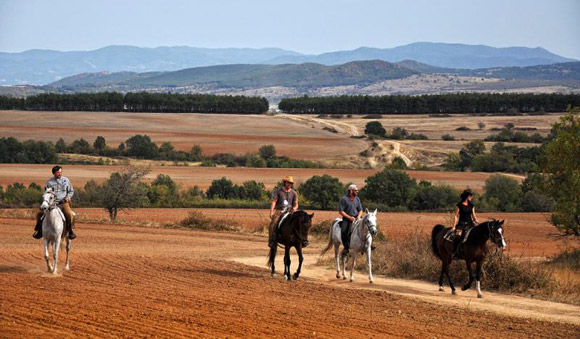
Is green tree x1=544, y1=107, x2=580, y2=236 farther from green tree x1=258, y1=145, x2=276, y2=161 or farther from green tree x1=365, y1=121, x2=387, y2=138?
green tree x1=365, y1=121, x2=387, y2=138

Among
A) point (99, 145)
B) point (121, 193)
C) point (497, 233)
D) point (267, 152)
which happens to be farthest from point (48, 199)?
point (99, 145)

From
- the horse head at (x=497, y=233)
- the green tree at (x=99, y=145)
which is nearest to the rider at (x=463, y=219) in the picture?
the horse head at (x=497, y=233)

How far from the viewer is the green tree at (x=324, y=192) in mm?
57344

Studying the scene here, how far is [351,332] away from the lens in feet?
44.8

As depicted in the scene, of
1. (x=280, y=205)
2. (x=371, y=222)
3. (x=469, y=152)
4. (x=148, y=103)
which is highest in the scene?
(x=148, y=103)

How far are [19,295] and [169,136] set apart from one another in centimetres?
10090

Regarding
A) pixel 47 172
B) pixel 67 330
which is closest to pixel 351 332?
pixel 67 330

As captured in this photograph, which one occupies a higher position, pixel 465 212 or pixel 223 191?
pixel 465 212

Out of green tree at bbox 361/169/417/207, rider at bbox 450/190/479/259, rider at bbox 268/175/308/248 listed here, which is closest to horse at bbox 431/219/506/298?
rider at bbox 450/190/479/259

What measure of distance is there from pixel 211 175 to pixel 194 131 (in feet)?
172

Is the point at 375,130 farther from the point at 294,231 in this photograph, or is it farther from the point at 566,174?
the point at 294,231

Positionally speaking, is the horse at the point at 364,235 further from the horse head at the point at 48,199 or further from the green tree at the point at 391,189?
the green tree at the point at 391,189

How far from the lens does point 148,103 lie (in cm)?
17412

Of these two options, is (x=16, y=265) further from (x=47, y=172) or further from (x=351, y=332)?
(x=47, y=172)
